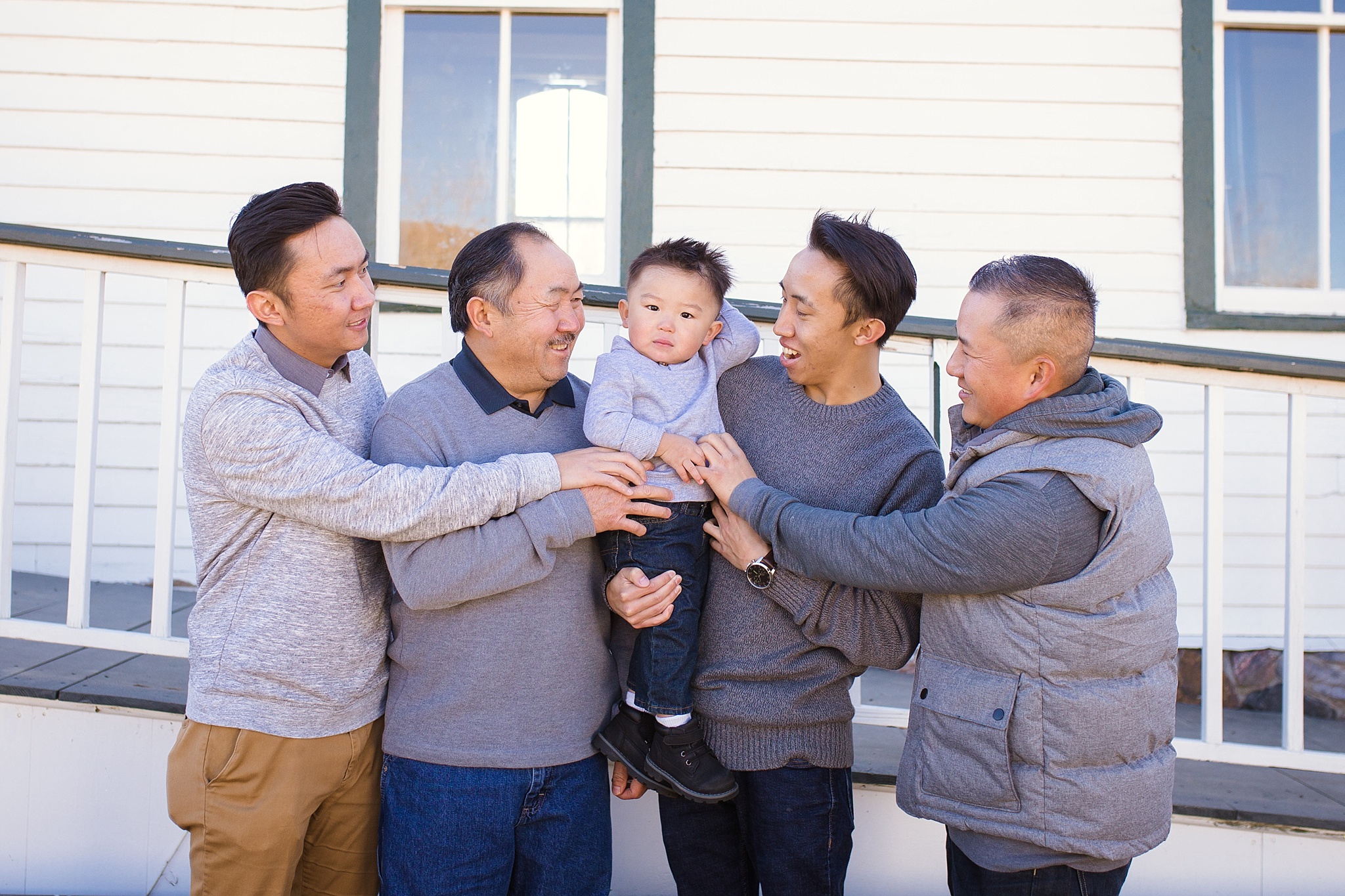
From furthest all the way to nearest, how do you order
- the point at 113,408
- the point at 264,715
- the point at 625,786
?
1. the point at 113,408
2. the point at 625,786
3. the point at 264,715

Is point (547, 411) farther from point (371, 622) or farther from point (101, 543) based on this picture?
point (101, 543)

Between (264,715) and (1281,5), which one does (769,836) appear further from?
(1281,5)

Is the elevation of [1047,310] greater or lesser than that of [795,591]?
greater

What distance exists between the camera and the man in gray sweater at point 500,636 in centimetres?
169

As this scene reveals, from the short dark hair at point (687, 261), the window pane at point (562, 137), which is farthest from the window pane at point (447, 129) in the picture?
the short dark hair at point (687, 261)

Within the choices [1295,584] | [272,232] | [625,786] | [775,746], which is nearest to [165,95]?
[272,232]

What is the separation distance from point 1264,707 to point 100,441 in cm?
531

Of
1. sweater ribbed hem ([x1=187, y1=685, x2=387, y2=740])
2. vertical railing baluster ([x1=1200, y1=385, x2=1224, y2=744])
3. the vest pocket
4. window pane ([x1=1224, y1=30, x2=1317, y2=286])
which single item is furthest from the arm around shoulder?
window pane ([x1=1224, y1=30, x2=1317, y2=286])

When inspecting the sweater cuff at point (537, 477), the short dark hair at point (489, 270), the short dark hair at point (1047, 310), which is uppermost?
the short dark hair at point (489, 270)

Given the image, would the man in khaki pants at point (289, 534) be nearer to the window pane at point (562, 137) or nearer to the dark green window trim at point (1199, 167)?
the window pane at point (562, 137)

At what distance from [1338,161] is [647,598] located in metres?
4.63

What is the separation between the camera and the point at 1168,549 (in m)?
1.66

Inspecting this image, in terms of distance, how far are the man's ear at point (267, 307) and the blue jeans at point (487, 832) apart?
0.85 meters

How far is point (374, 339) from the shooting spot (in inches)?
100
